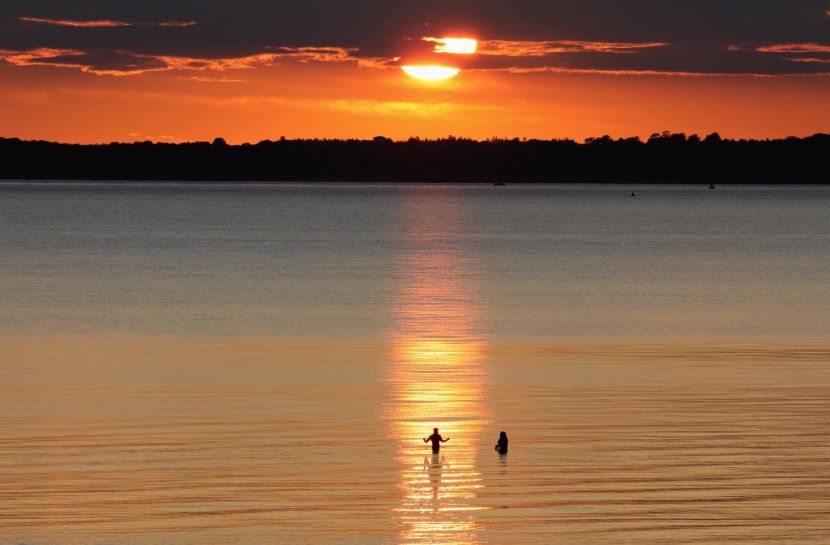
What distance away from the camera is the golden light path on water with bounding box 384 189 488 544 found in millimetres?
23109

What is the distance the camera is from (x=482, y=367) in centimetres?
4091

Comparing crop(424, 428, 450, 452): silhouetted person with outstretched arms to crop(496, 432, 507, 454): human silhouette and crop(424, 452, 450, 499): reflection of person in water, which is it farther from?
crop(496, 432, 507, 454): human silhouette

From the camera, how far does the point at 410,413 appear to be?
107ft

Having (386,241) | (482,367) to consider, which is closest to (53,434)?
(482,367)

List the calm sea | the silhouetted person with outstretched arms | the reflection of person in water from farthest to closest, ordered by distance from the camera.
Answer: the silhouetted person with outstretched arms → the reflection of person in water → the calm sea

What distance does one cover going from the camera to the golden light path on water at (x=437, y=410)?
2311 centimetres

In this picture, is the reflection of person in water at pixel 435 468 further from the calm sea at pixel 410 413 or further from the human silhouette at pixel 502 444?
the human silhouette at pixel 502 444

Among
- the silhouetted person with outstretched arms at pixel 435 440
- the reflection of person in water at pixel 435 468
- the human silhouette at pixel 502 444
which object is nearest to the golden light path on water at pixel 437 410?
the reflection of person in water at pixel 435 468

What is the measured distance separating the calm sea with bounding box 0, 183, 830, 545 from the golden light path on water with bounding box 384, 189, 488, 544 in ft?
0.29

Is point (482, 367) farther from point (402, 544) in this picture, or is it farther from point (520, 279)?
point (520, 279)

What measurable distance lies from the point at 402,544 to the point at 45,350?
26.5m

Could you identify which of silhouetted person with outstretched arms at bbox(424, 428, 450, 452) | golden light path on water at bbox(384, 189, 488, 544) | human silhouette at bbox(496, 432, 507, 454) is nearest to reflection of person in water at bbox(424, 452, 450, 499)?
golden light path on water at bbox(384, 189, 488, 544)

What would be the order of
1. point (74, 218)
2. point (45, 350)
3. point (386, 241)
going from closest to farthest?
1. point (45, 350)
2. point (386, 241)
3. point (74, 218)

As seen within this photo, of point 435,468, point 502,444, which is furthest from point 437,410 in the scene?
point 435,468
